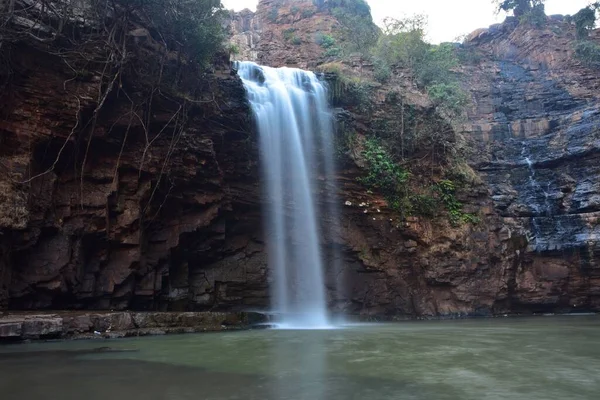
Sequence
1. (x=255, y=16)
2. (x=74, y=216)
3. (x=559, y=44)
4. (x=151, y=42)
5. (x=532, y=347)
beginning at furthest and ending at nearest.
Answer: (x=255, y=16)
(x=559, y=44)
(x=151, y=42)
(x=74, y=216)
(x=532, y=347)

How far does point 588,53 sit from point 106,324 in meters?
26.6

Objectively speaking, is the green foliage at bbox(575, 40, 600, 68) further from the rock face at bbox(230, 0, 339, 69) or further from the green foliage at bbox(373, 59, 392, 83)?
the rock face at bbox(230, 0, 339, 69)

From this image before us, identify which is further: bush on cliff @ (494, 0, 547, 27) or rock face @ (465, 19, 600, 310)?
bush on cliff @ (494, 0, 547, 27)

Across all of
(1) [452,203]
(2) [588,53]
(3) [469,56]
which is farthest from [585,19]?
(1) [452,203]

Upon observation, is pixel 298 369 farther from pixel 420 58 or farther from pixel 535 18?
pixel 535 18

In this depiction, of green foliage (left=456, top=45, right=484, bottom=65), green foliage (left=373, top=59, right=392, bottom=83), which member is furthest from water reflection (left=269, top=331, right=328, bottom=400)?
green foliage (left=456, top=45, right=484, bottom=65)

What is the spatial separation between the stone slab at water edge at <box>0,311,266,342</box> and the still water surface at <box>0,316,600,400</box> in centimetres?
45

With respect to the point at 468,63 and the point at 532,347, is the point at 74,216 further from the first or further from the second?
the point at 468,63

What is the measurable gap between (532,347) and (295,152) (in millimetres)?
10065

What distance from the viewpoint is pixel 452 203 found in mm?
15695

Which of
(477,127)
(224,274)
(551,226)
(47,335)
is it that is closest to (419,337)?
(47,335)

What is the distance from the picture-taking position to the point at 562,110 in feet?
68.5

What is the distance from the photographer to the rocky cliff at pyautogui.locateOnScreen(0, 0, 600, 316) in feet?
33.5

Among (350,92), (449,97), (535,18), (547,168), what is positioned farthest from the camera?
(535,18)
